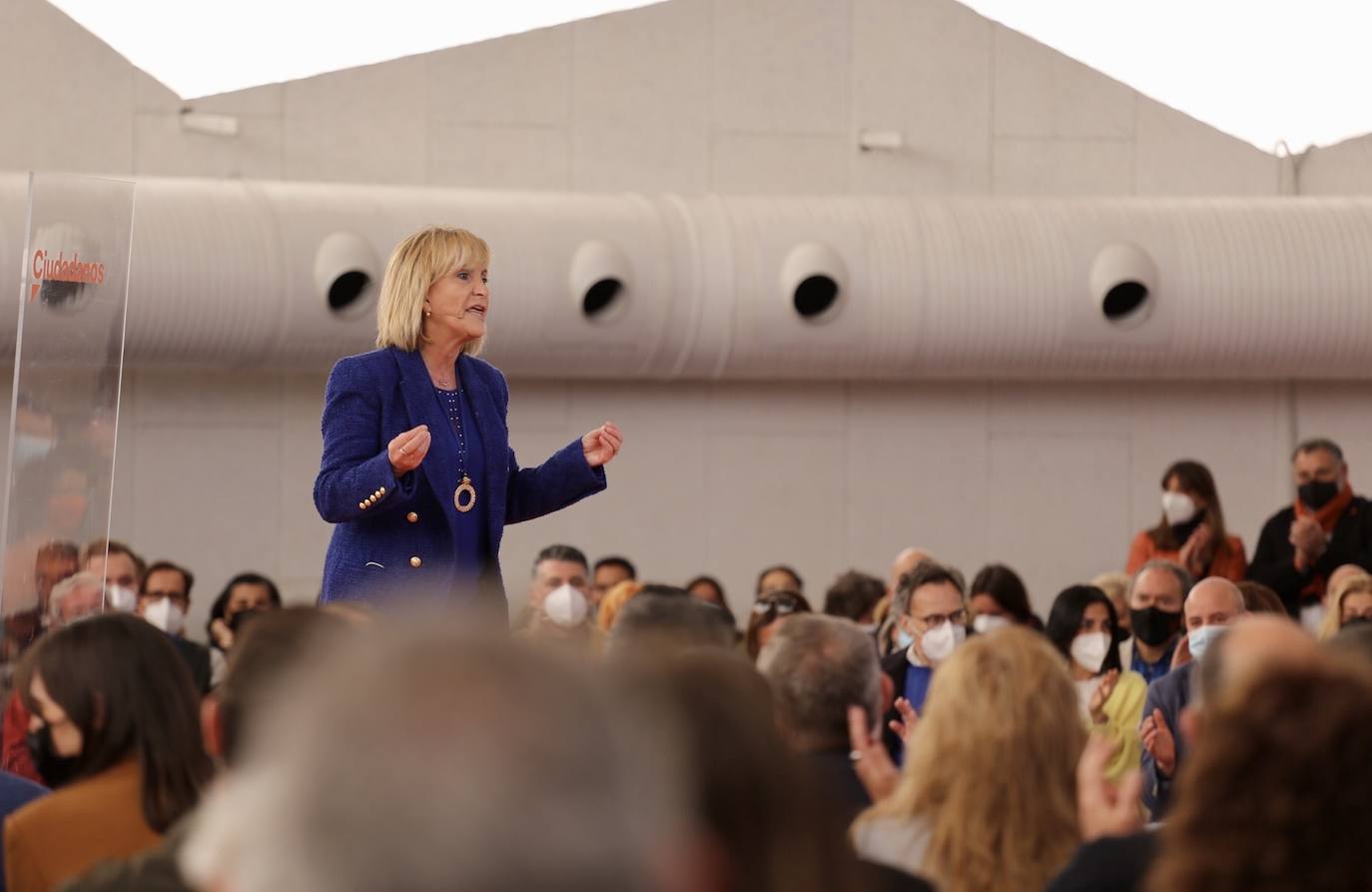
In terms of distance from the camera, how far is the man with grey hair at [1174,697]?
13.8 feet

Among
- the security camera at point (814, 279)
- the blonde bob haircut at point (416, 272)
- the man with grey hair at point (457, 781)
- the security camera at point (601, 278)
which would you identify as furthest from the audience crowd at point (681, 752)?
the security camera at point (601, 278)

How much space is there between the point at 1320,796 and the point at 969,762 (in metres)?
1.10

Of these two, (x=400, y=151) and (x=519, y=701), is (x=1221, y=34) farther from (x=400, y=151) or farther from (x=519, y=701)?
(x=519, y=701)

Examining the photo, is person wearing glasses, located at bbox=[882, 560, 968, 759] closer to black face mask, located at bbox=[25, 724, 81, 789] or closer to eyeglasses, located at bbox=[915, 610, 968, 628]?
eyeglasses, located at bbox=[915, 610, 968, 628]

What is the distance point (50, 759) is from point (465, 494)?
1.09 metres

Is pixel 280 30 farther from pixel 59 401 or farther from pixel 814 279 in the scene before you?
pixel 59 401

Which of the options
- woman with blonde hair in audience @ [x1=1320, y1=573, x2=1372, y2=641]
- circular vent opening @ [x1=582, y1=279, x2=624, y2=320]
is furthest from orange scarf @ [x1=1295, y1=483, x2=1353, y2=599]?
circular vent opening @ [x1=582, y1=279, x2=624, y2=320]

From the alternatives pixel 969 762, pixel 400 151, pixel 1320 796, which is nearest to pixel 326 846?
pixel 1320 796

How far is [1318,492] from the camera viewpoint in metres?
7.15

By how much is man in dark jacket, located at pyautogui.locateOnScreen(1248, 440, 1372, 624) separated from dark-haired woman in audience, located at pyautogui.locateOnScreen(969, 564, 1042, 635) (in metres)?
1.27

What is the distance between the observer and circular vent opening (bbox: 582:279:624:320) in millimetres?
7707

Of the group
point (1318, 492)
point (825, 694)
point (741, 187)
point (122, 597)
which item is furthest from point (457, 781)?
point (741, 187)

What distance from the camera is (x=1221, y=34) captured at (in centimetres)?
873

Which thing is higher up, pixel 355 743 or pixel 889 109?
pixel 889 109
